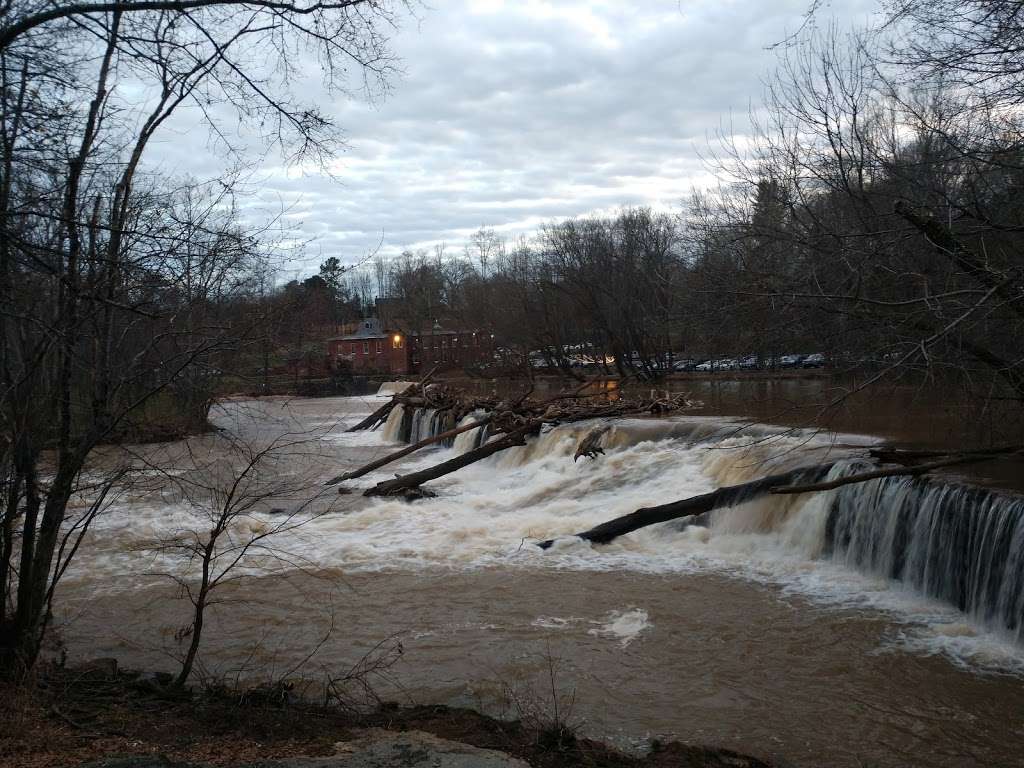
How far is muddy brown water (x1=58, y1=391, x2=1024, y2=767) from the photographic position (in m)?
6.02

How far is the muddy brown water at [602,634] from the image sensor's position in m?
6.02

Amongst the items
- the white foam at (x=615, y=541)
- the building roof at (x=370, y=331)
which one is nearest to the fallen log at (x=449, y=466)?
the white foam at (x=615, y=541)

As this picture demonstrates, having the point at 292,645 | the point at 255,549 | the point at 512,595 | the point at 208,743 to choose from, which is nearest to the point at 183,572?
the point at 255,549

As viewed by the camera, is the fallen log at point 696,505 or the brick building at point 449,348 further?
the brick building at point 449,348

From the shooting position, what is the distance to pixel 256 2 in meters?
4.24

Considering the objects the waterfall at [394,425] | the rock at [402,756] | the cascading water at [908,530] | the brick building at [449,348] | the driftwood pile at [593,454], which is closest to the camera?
the rock at [402,756]

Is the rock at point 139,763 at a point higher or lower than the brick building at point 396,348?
lower

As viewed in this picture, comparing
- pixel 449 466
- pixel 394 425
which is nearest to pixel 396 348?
pixel 394 425

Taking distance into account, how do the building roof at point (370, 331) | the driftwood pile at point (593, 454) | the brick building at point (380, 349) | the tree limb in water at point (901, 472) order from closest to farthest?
1. the tree limb in water at point (901, 472)
2. the driftwood pile at point (593, 454)
3. the brick building at point (380, 349)
4. the building roof at point (370, 331)

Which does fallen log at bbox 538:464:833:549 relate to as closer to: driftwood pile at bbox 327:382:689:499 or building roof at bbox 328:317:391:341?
driftwood pile at bbox 327:382:689:499

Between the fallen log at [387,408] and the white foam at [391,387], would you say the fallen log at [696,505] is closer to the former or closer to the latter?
the fallen log at [387,408]

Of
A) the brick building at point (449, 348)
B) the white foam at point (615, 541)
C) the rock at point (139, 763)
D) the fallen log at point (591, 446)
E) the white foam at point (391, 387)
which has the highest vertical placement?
the brick building at point (449, 348)

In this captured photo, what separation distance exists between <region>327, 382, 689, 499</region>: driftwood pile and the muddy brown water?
9.06 feet

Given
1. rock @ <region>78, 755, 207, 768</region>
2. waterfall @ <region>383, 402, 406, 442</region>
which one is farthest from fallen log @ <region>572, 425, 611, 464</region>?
rock @ <region>78, 755, 207, 768</region>
